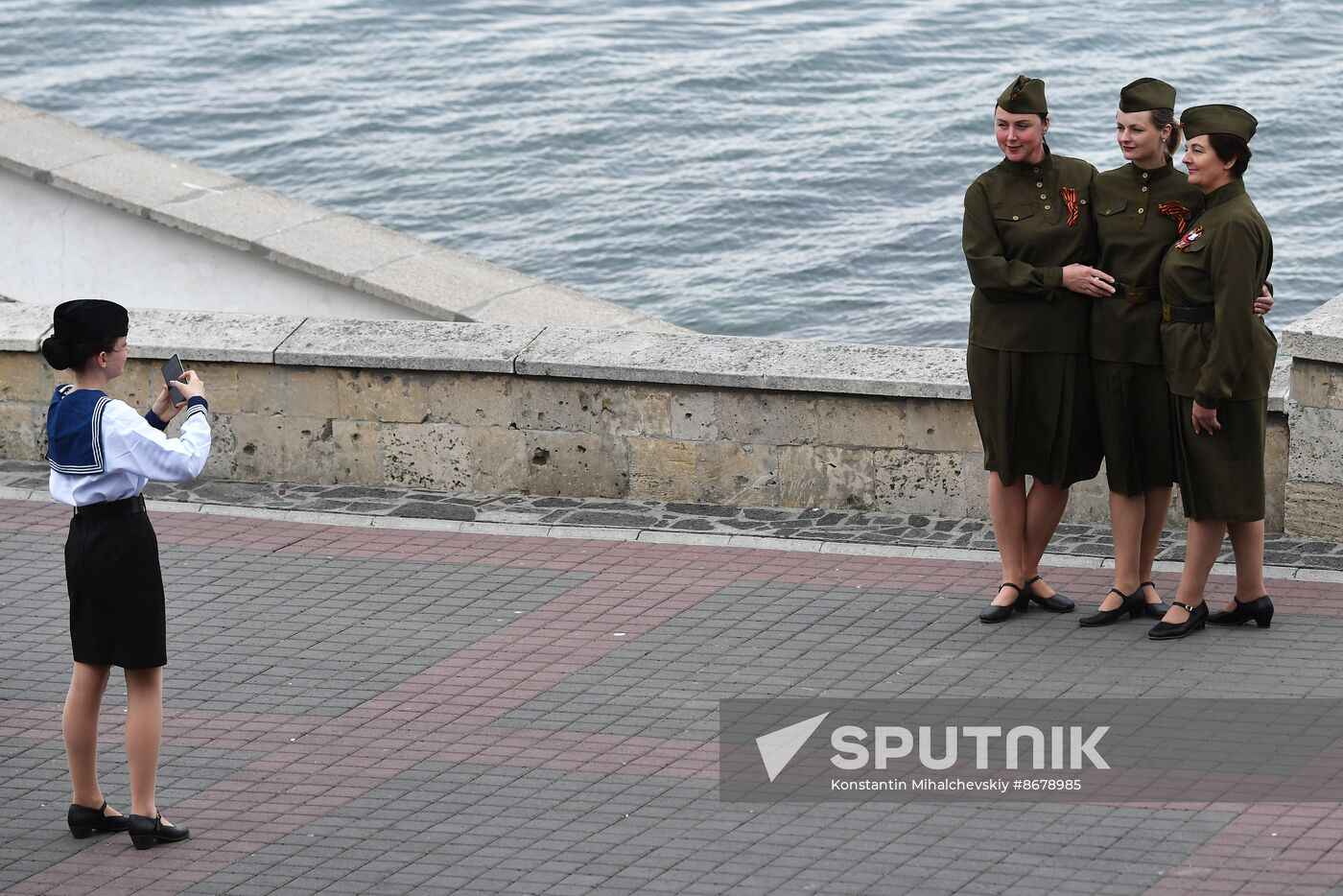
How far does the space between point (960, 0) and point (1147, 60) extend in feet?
13.8

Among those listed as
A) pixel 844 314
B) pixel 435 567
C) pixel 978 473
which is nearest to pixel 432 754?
pixel 435 567

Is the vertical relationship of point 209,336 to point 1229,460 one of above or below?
above

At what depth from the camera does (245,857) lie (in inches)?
259

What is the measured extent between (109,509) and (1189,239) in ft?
12.7

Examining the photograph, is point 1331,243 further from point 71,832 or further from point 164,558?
point 71,832

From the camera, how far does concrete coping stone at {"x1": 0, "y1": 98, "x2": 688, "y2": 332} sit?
13.9m

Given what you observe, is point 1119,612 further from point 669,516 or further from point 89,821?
point 89,821

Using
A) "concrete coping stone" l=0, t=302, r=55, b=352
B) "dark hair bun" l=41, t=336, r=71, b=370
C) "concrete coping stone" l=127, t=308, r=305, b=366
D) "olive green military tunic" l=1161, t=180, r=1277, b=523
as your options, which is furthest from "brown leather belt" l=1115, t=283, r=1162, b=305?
"concrete coping stone" l=0, t=302, r=55, b=352

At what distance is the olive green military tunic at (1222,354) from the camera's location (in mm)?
7449

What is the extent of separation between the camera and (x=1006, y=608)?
27.1 ft

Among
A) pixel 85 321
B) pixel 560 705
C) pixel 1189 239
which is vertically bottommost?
pixel 560 705

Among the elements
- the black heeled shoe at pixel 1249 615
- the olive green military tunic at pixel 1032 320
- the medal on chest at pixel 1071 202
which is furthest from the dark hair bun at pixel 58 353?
the black heeled shoe at pixel 1249 615

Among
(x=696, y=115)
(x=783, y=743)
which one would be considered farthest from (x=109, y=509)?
(x=696, y=115)

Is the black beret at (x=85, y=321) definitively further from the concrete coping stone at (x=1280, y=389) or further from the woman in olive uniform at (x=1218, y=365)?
the concrete coping stone at (x=1280, y=389)
